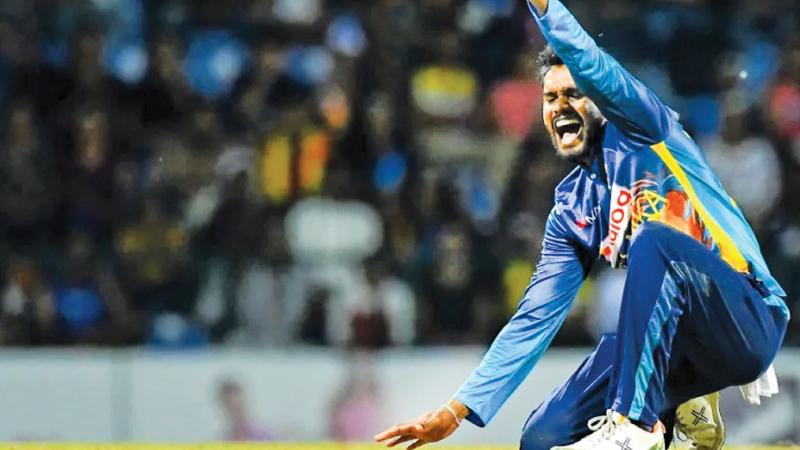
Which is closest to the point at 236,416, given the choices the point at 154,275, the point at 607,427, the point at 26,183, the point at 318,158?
the point at 154,275

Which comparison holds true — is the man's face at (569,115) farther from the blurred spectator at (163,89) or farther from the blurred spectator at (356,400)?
the blurred spectator at (163,89)

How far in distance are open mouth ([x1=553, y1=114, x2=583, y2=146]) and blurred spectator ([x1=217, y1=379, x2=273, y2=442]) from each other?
5.31 m

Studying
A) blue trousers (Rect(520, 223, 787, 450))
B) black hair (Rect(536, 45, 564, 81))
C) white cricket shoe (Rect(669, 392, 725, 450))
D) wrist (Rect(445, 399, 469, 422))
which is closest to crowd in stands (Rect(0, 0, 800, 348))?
white cricket shoe (Rect(669, 392, 725, 450))

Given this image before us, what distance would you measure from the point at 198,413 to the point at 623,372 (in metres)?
5.74

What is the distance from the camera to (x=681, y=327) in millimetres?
5566

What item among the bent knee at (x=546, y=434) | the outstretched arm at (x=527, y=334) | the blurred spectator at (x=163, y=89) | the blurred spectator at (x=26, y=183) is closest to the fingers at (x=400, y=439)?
the outstretched arm at (x=527, y=334)

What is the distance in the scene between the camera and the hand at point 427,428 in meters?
5.80

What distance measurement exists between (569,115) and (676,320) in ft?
2.82

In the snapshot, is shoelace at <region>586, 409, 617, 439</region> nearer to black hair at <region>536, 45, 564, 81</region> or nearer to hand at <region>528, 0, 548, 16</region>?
black hair at <region>536, 45, 564, 81</region>

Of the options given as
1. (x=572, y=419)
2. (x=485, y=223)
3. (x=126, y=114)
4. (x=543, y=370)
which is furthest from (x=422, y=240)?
(x=572, y=419)

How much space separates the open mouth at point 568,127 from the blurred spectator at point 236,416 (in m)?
5.31

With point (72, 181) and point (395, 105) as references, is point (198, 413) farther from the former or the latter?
point (395, 105)

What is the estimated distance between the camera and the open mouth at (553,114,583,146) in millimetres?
5840

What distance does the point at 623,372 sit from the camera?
18.0 feet
